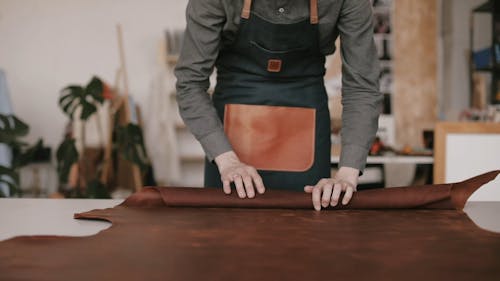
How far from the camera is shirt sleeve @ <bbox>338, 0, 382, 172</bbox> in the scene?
120 centimetres

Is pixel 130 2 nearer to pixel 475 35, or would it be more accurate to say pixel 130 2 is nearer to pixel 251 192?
pixel 475 35

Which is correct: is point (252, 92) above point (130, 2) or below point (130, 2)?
below

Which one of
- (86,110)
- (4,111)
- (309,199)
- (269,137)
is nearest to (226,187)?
(309,199)

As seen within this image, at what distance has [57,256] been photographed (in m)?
0.64

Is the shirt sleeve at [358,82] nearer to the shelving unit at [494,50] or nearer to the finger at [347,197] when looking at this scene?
the finger at [347,197]

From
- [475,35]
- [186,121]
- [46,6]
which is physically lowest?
[186,121]

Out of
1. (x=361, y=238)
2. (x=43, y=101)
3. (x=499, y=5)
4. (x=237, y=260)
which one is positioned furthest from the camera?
(x=43, y=101)

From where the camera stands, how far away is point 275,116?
1.33 m

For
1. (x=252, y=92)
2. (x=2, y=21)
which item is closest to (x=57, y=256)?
(x=252, y=92)

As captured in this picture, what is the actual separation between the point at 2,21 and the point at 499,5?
13.7ft

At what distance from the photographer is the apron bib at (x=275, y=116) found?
1.32 m

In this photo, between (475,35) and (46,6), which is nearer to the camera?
(46,6)

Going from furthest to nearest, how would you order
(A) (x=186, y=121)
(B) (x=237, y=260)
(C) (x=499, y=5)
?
(C) (x=499, y=5), (A) (x=186, y=121), (B) (x=237, y=260)

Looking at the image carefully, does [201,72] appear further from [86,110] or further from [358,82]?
[86,110]
